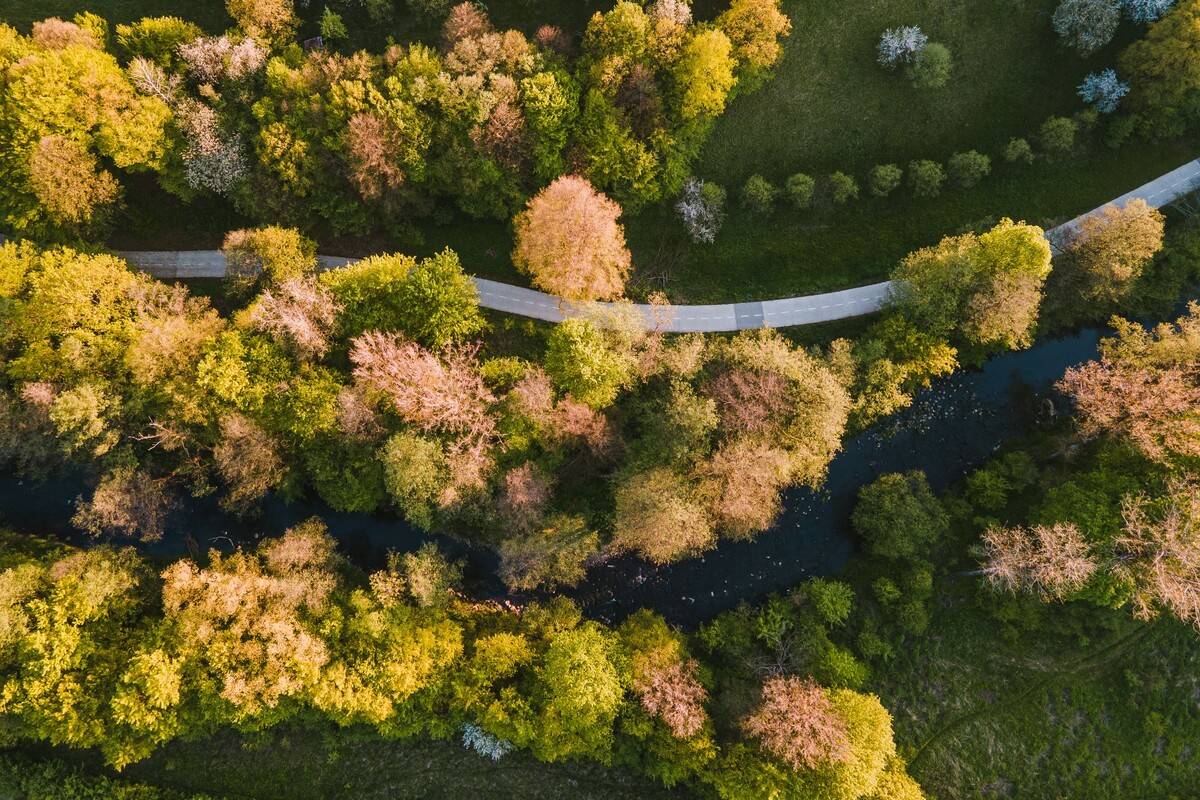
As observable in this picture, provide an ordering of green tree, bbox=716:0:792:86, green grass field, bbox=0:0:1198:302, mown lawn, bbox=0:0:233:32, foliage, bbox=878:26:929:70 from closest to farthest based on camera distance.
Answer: green tree, bbox=716:0:792:86
foliage, bbox=878:26:929:70
mown lawn, bbox=0:0:233:32
green grass field, bbox=0:0:1198:302

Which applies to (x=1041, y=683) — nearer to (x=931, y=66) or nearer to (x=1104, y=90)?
(x=1104, y=90)

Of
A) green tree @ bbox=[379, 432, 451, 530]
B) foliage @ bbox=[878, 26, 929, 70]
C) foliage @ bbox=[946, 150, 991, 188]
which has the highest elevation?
foliage @ bbox=[878, 26, 929, 70]

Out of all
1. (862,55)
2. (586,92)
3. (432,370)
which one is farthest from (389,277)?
(862,55)

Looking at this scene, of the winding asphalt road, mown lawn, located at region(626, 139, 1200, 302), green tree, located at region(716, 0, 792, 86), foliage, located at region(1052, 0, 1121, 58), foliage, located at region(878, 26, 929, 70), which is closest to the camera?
green tree, located at region(716, 0, 792, 86)

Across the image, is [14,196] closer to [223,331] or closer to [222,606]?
[223,331]

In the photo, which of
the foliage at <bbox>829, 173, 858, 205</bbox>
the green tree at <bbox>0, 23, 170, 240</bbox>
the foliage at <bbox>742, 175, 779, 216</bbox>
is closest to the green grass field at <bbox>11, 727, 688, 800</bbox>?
the green tree at <bbox>0, 23, 170, 240</bbox>

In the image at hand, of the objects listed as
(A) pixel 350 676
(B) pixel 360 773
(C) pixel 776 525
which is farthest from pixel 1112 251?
(B) pixel 360 773

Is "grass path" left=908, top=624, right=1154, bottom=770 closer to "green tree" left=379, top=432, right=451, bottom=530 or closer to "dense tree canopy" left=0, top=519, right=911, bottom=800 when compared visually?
"dense tree canopy" left=0, top=519, right=911, bottom=800

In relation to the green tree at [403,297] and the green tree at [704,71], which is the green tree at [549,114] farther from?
the green tree at [403,297]
